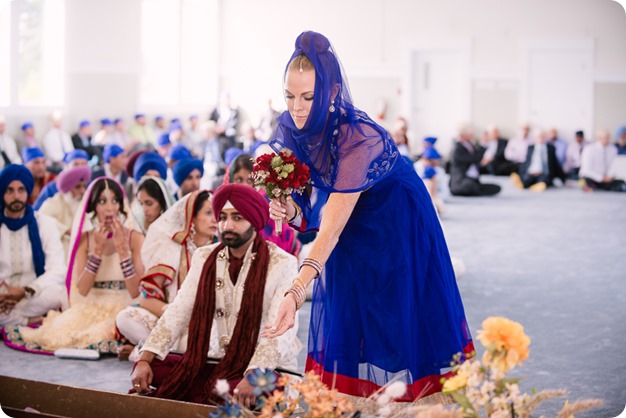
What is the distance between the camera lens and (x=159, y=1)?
14.3m

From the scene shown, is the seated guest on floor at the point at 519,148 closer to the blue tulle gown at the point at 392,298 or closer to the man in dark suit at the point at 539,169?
the man in dark suit at the point at 539,169

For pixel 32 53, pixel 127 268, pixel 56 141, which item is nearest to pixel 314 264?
pixel 127 268

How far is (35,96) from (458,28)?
299 inches

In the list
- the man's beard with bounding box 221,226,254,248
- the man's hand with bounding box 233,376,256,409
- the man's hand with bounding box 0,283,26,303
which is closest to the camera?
the man's hand with bounding box 233,376,256,409

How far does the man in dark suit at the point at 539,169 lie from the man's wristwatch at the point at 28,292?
9312mm

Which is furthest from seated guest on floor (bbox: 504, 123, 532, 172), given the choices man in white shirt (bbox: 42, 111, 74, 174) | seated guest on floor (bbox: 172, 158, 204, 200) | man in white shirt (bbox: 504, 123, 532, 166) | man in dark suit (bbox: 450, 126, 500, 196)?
seated guest on floor (bbox: 172, 158, 204, 200)

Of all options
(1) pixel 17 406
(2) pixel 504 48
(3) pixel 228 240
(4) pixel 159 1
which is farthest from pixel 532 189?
(1) pixel 17 406

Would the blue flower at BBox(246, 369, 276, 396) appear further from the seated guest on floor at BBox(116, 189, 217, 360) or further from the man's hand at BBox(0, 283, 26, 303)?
the man's hand at BBox(0, 283, 26, 303)

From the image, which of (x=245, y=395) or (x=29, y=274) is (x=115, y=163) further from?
(x=245, y=395)

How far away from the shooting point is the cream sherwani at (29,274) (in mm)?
4746

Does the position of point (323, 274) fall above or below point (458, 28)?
below

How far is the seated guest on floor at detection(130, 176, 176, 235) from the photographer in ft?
15.8

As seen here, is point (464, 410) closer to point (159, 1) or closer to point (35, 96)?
point (35, 96)

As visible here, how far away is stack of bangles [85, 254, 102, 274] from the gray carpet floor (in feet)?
1.52
